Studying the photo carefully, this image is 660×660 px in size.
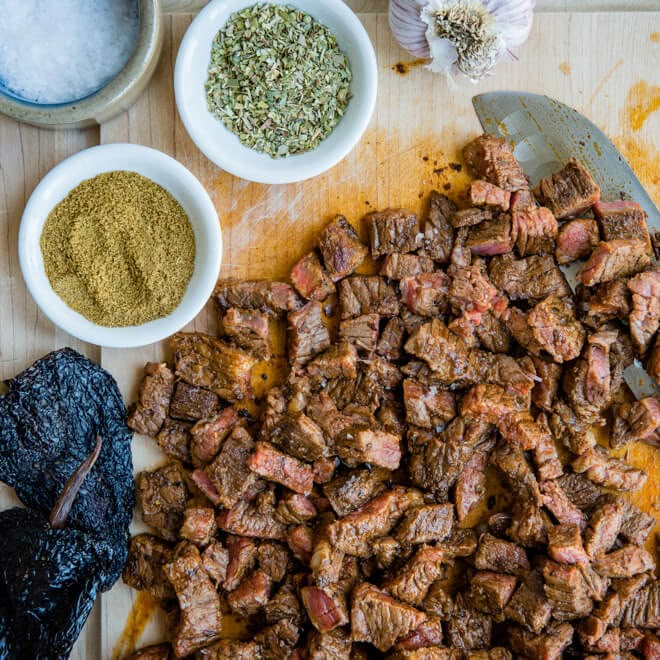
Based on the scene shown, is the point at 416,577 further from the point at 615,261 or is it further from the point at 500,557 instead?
the point at 615,261

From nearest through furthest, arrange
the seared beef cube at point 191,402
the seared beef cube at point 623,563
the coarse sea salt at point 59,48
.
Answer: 1. the coarse sea salt at point 59,48
2. the seared beef cube at point 623,563
3. the seared beef cube at point 191,402

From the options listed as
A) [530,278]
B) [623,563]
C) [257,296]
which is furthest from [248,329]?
[623,563]

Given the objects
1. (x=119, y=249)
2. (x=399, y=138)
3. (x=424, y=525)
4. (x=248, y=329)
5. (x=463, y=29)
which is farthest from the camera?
(x=399, y=138)

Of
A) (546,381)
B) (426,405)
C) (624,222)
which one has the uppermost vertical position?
(624,222)

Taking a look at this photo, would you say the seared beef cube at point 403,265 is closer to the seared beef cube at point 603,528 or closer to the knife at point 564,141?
the knife at point 564,141

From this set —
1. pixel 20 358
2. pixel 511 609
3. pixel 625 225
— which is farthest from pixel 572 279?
pixel 20 358

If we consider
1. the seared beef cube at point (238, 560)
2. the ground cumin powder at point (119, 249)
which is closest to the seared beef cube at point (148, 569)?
the seared beef cube at point (238, 560)

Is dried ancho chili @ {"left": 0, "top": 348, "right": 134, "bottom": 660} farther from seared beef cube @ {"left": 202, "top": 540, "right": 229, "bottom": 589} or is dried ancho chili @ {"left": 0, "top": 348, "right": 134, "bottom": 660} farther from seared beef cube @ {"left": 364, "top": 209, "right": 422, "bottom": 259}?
seared beef cube @ {"left": 364, "top": 209, "right": 422, "bottom": 259}
